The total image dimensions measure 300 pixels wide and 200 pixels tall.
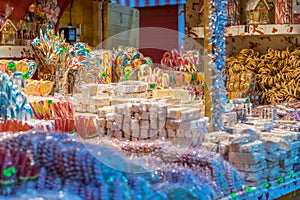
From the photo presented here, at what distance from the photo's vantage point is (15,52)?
19.7 ft

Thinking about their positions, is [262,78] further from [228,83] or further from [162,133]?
[162,133]

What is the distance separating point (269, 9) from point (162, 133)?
3353 mm

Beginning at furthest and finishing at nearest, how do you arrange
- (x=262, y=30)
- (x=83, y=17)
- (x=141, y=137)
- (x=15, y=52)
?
(x=83, y=17)
(x=15, y=52)
(x=262, y=30)
(x=141, y=137)

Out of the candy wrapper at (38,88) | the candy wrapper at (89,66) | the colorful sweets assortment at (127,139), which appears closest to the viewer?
the colorful sweets assortment at (127,139)

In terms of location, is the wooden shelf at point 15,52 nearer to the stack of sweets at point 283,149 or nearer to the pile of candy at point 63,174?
the stack of sweets at point 283,149

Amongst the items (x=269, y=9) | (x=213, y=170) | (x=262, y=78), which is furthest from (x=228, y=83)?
(x=213, y=170)

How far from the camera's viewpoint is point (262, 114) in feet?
12.6

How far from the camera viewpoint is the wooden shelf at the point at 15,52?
5887mm

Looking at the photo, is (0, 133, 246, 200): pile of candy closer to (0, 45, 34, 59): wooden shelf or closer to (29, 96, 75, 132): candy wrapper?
(29, 96, 75, 132): candy wrapper

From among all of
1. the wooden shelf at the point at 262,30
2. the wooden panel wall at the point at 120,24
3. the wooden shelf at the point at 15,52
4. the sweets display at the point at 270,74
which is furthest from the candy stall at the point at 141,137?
the wooden panel wall at the point at 120,24

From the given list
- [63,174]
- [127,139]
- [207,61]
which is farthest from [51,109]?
[63,174]

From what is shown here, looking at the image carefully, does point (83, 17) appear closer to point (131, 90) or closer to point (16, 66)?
point (16, 66)

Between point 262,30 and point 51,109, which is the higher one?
point 262,30

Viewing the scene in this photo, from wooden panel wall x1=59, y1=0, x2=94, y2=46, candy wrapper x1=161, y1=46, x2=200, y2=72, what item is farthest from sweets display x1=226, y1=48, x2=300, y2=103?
wooden panel wall x1=59, y1=0, x2=94, y2=46
